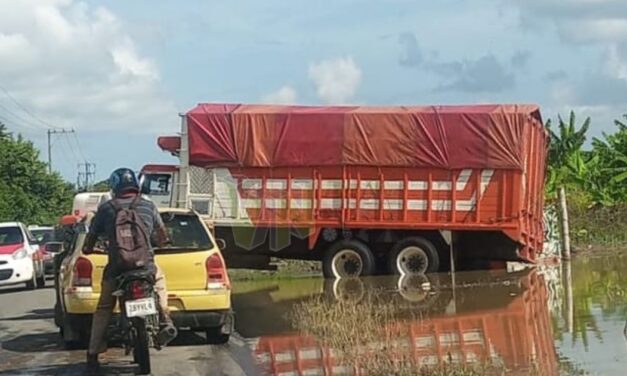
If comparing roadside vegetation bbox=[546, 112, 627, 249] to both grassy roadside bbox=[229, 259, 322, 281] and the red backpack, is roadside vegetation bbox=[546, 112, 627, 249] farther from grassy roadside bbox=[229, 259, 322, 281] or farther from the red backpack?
the red backpack

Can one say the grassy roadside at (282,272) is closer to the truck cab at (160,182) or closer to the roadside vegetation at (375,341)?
the truck cab at (160,182)

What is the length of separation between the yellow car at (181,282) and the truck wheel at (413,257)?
37.5ft

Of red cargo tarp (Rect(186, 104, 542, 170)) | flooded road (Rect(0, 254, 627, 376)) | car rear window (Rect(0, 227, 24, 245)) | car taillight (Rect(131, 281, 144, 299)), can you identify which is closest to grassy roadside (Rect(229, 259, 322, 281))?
red cargo tarp (Rect(186, 104, 542, 170))

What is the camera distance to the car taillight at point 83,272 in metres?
11.8

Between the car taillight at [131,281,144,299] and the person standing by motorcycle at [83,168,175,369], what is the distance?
188 mm

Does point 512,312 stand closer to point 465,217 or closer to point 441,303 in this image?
point 441,303

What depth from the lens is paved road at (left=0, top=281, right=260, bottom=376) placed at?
11.0 meters

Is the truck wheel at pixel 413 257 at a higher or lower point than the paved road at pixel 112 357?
higher

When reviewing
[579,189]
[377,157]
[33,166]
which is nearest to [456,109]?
[377,157]

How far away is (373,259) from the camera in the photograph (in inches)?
947

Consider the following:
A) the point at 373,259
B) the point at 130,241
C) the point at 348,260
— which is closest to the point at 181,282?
the point at 130,241

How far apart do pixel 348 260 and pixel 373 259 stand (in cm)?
55

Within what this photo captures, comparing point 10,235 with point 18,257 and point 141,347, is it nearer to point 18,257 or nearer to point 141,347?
point 18,257

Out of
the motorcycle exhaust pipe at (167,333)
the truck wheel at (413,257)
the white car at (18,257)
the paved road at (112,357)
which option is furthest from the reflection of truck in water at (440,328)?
the white car at (18,257)
